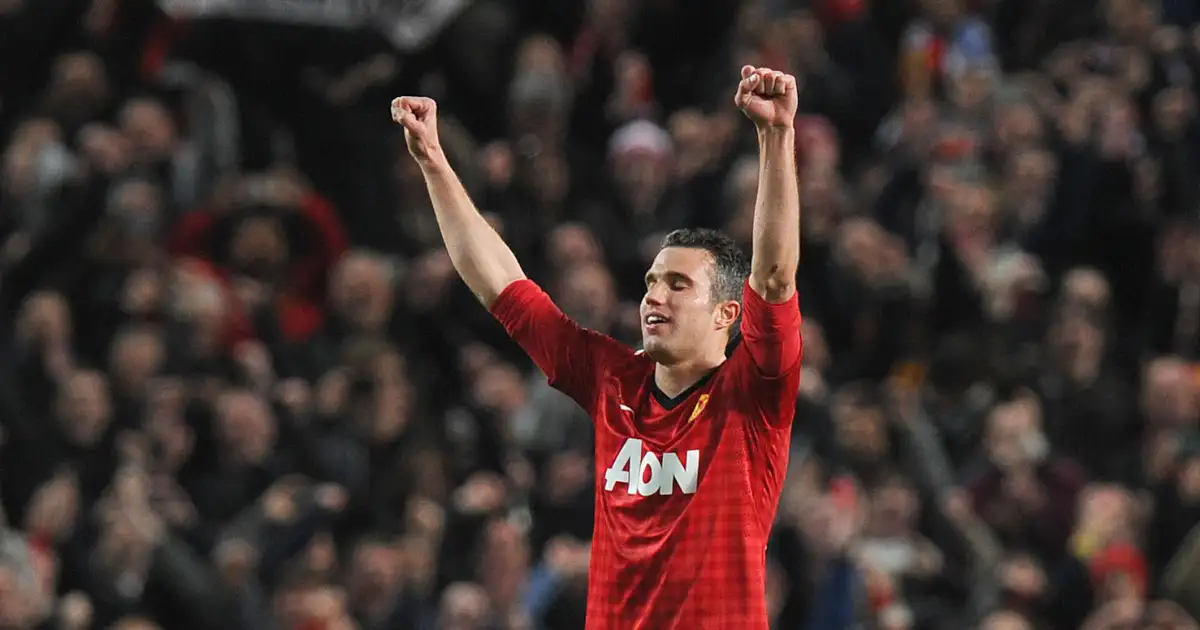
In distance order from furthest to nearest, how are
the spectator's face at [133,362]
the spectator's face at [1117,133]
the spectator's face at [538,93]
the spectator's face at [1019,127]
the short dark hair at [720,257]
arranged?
1. the spectator's face at [538,93]
2. the spectator's face at [1019,127]
3. the spectator's face at [1117,133]
4. the spectator's face at [133,362]
5. the short dark hair at [720,257]

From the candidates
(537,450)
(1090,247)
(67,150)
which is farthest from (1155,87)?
(67,150)

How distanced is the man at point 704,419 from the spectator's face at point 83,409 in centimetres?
429

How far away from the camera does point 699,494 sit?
195 inches

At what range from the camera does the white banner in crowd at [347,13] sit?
33.9 feet

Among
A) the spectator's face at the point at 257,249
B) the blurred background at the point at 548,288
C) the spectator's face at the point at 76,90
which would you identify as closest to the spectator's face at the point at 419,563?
the blurred background at the point at 548,288

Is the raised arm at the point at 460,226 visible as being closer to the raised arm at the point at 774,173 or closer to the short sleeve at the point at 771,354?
the short sleeve at the point at 771,354

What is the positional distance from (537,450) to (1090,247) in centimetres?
314

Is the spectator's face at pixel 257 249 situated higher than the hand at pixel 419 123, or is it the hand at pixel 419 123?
the spectator's face at pixel 257 249

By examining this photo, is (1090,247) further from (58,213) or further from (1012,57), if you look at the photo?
(58,213)

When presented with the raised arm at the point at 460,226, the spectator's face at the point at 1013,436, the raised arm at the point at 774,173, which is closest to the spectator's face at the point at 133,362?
the spectator's face at the point at 1013,436

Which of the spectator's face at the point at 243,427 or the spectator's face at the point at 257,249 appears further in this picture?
the spectator's face at the point at 257,249

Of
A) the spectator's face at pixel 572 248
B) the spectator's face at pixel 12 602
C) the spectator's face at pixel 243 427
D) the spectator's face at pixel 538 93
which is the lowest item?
the spectator's face at pixel 12 602

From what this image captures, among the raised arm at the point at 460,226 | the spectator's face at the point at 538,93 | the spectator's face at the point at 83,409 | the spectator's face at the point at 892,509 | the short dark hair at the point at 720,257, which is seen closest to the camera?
the short dark hair at the point at 720,257

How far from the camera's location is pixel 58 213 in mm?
9961
